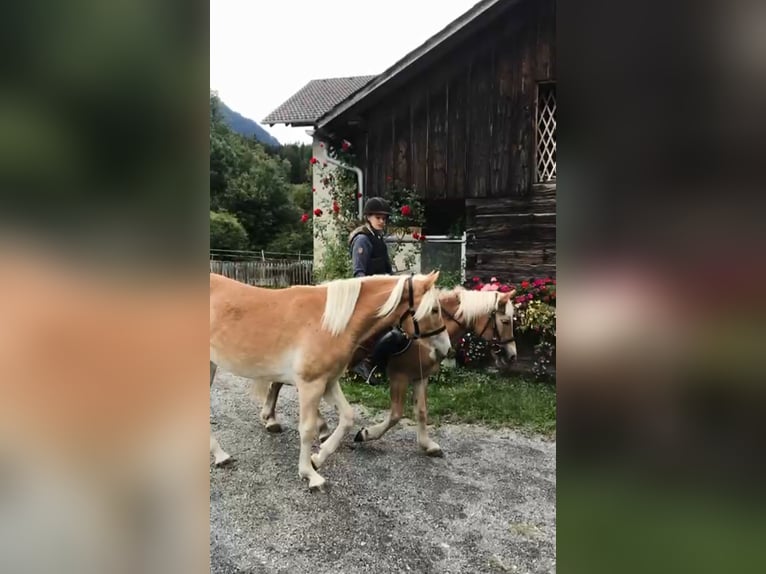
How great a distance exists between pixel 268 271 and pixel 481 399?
223 cm

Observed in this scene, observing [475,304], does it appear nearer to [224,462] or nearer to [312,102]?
[224,462]

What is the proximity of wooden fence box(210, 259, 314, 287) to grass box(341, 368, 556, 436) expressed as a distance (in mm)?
1126

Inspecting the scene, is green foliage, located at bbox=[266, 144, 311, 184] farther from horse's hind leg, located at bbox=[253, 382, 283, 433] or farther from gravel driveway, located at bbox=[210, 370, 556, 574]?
gravel driveway, located at bbox=[210, 370, 556, 574]

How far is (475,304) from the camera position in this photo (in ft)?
11.8

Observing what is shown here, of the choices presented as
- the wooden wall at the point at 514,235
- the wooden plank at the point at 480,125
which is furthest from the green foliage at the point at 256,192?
the wooden plank at the point at 480,125

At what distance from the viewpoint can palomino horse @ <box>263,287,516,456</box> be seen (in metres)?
3.52

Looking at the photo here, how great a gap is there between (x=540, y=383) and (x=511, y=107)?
8.71ft

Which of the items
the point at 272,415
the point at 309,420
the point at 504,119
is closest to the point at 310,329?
the point at 309,420

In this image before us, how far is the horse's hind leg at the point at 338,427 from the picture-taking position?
120 inches

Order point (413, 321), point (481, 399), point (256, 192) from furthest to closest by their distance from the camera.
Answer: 1. point (481, 399)
2. point (256, 192)
3. point (413, 321)

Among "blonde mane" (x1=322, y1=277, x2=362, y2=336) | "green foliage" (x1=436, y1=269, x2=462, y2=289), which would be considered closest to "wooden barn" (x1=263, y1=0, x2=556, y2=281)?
"green foliage" (x1=436, y1=269, x2=462, y2=289)

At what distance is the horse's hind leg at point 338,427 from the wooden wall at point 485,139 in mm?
2665

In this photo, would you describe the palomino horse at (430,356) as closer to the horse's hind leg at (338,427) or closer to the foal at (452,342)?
the foal at (452,342)
